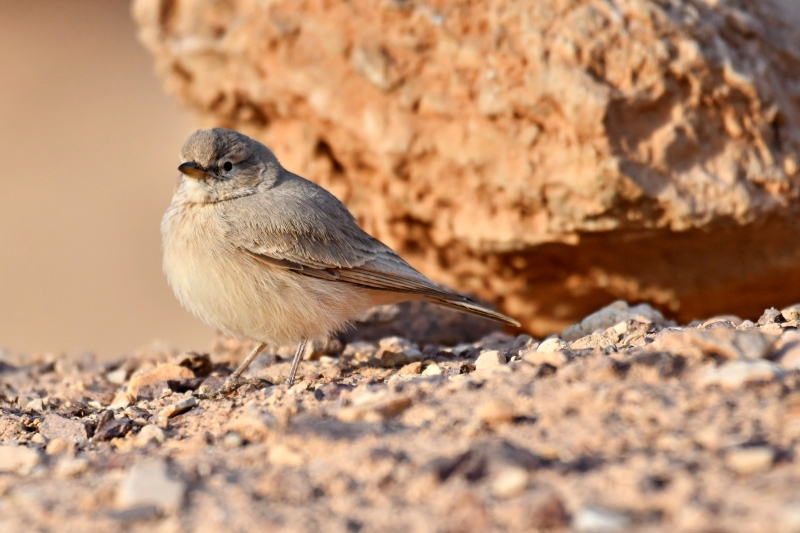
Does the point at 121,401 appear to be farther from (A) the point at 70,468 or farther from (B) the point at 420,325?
(B) the point at 420,325

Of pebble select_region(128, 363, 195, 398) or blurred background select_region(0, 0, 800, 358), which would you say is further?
blurred background select_region(0, 0, 800, 358)

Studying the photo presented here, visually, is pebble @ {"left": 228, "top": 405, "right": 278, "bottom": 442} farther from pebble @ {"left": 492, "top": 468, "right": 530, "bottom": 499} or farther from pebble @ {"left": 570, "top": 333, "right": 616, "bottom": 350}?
pebble @ {"left": 570, "top": 333, "right": 616, "bottom": 350}

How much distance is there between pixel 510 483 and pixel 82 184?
49.6 feet

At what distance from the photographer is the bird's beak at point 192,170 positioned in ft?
17.0

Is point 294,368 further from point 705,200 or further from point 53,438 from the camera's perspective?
point 705,200

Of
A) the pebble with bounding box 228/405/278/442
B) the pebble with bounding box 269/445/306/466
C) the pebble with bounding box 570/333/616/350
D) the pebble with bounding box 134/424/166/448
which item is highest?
the pebble with bounding box 570/333/616/350

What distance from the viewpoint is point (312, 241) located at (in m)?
5.27

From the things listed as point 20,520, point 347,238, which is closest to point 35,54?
point 347,238

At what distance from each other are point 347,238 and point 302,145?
2.21 metres

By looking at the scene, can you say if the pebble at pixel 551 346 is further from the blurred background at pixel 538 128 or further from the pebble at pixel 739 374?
the blurred background at pixel 538 128

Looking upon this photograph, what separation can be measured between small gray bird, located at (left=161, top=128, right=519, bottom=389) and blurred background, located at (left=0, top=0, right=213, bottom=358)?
4506 millimetres

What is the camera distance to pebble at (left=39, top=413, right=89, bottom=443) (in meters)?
3.82

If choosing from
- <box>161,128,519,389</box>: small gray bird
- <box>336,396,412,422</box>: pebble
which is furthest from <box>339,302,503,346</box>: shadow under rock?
<box>336,396,412,422</box>: pebble

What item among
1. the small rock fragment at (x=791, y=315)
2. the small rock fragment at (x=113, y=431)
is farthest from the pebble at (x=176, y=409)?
the small rock fragment at (x=791, y=315)
